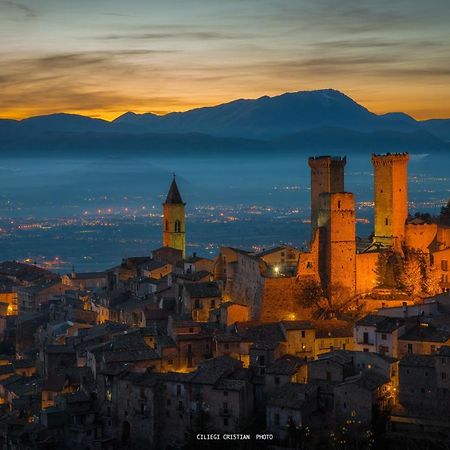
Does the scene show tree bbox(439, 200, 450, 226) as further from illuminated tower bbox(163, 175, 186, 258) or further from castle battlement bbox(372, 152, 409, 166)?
illuminated tower bbox(163, 175, 186, 258)

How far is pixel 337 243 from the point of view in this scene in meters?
50.1

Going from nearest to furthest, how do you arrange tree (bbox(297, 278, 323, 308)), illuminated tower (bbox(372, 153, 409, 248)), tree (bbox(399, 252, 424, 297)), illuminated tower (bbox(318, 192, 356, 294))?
1. tree (bbox(297, 278, 323, 308))
2. illuminated tower (bbox(318, 192, 356, 294))
3. tree (bbox(399, 252, 424, 297))
4. illuminated tower (bbox(372, 153, 409, 248))

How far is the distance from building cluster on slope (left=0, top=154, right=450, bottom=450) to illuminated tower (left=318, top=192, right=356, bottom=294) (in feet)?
0.22

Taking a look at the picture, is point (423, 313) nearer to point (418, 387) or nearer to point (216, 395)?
point (418, 387)

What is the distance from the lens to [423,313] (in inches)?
1730

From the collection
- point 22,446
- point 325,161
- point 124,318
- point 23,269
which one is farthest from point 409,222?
point 23,269

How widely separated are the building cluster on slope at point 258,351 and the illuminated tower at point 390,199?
76mm

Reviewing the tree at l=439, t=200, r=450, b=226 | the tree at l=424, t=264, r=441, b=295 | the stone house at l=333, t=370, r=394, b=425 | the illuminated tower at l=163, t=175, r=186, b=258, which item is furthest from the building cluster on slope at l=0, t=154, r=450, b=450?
the illuminated tower at l=163, t=175, r=186, b=258

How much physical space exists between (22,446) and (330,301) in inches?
657

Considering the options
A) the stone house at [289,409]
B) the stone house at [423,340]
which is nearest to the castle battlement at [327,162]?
the stone house at [423,340]

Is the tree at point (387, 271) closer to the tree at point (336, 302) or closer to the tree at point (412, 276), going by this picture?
the tree at point (412, 276)

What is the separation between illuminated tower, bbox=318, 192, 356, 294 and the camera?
1967 inches

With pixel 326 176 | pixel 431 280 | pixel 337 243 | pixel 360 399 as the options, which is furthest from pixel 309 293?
pixel 360 399

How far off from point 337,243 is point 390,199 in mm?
6653
